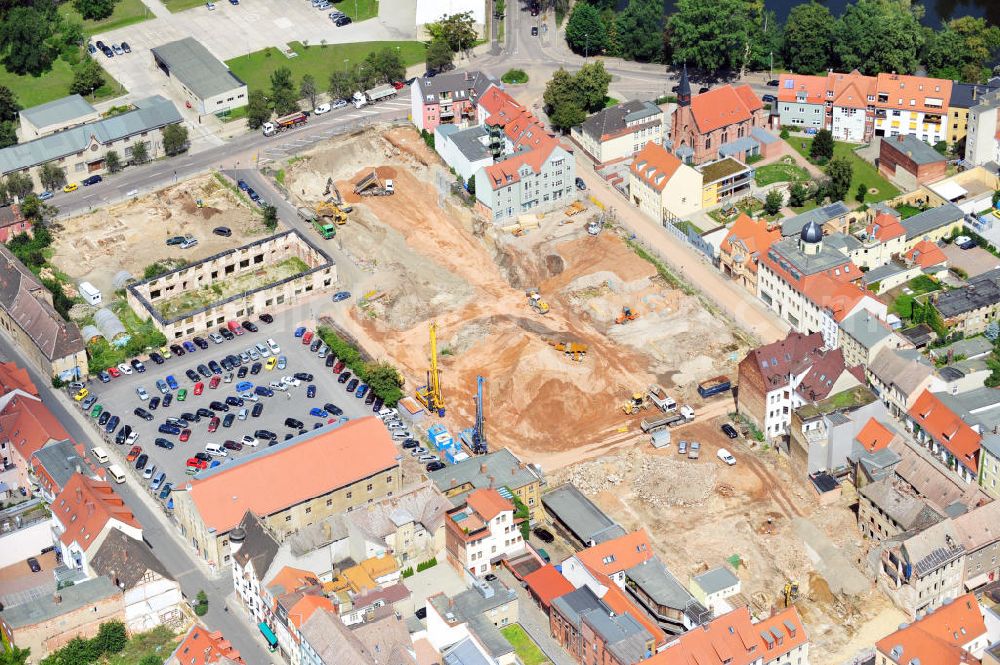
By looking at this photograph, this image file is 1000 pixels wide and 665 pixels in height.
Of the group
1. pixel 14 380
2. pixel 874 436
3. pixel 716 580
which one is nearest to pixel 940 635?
pixel 716 580

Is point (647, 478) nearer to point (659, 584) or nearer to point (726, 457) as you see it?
point (726, 457)

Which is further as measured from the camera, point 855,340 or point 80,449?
point 855,340

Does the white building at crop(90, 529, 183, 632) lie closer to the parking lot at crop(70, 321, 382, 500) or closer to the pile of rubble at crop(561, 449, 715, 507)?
the parking lot at crop(70, 321, 382, 500)

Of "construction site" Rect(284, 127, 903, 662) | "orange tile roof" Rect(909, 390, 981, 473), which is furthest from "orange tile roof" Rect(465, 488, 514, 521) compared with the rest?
"orange tile roof" Rect(909, 390, 981, 473)

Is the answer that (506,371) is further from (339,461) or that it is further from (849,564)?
(849,564)

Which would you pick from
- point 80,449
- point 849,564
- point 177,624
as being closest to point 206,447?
point 80,449

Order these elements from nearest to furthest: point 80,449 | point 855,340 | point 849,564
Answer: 1. point 849,564
2. point 80,449
3. point 855,340
